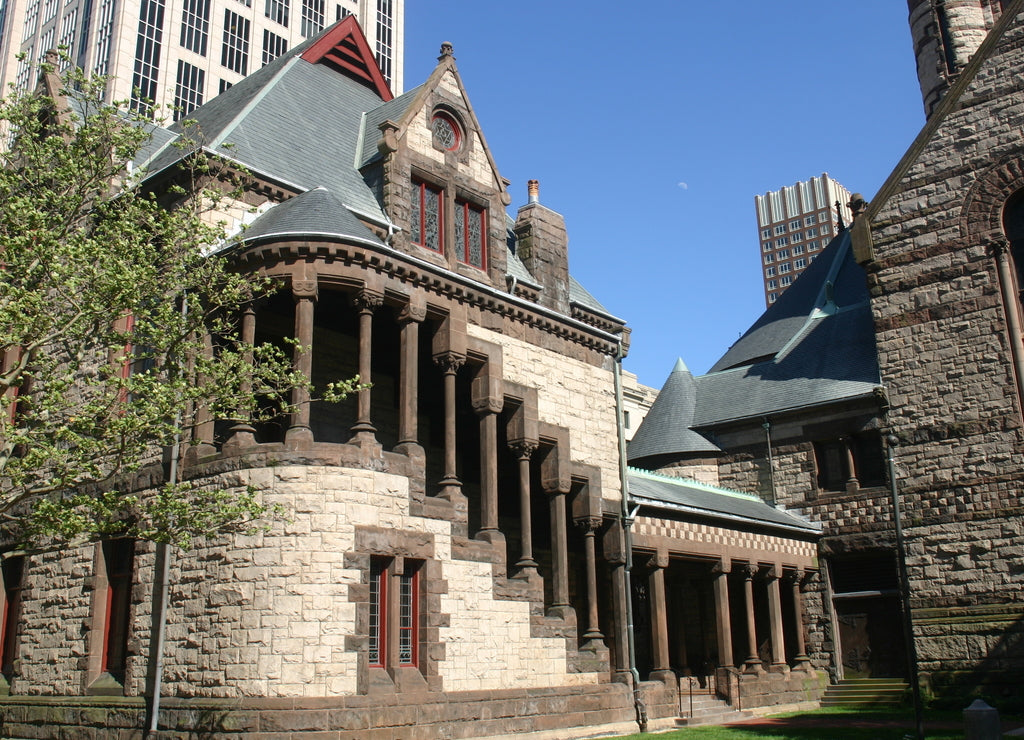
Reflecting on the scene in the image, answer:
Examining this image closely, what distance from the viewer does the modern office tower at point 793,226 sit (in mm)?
156500

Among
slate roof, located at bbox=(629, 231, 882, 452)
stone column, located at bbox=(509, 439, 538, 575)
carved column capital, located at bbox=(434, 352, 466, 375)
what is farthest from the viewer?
slate roof, located at bbox=(629, 231, 882, 452)

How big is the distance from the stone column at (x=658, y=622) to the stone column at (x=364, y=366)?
9.19 m

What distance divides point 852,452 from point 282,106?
738 inches

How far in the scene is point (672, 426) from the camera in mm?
32781

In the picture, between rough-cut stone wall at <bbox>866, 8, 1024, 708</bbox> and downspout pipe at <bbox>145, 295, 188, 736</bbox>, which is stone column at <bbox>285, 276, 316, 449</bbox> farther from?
rough-cut stone wall at <bbox>866, 8, 1024, 708</bbox>

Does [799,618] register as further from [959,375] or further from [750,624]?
[959,375]

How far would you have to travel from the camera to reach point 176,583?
16.4 meters

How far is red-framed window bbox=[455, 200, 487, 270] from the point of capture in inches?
886

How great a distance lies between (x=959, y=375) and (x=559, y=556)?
12.1 meters

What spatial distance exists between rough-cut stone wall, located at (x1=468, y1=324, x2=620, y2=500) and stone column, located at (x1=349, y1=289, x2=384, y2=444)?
10.7 ft

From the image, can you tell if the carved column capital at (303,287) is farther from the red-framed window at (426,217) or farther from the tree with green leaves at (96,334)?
the red-framed window at (426,217)

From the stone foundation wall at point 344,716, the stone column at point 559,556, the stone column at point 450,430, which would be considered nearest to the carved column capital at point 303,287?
the stone column at point 450,430

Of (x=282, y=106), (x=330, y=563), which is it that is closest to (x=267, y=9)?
(x=282, y=106)

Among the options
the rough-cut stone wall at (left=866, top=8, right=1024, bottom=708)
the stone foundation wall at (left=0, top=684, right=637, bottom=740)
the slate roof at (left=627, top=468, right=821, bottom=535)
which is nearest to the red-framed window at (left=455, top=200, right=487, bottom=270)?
the slate roof at (left=627, top=468, right=821, bottom=535)
